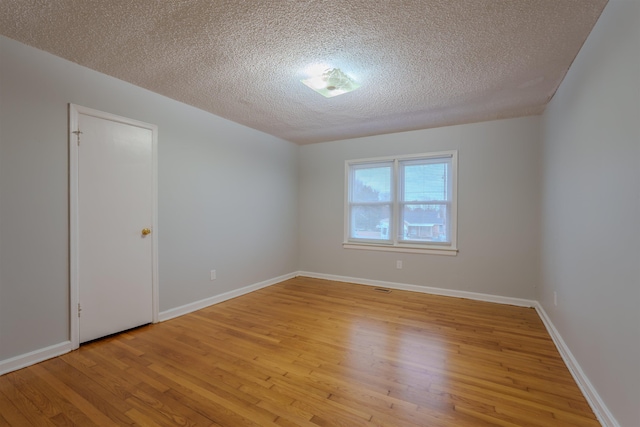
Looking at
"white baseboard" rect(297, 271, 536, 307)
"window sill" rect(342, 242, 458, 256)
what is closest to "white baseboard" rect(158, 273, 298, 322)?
"white baseboard" rect(297, 271, 536, 307)

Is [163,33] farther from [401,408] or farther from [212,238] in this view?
[401,408]

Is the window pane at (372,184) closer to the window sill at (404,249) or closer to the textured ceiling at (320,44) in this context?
the window sill at (404,249)

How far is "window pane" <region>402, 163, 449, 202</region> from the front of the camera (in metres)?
4.10

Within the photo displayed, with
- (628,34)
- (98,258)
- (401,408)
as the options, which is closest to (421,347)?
(401,408)

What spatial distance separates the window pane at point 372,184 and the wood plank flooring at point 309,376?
202 centimetres

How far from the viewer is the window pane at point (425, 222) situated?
4098 mm

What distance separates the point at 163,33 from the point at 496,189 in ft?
13.0

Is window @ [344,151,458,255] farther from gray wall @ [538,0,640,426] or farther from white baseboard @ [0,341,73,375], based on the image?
white baseboard @ [0,341,73,375]

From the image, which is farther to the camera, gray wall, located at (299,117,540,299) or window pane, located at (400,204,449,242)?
window pane, located at (400,204,449,242)

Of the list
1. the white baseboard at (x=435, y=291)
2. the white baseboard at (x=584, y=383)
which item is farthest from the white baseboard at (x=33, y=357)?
the white baseboard at (x=584, y=383)

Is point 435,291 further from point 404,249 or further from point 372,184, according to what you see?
point 372,184

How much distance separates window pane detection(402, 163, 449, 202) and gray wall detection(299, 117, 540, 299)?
0.72 feet

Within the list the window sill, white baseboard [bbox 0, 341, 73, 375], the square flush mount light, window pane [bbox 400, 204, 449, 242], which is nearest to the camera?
white baseboard [bbox 0, 341, 73, 375]

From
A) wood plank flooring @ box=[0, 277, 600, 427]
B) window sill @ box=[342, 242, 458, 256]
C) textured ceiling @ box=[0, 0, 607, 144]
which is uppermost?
textured ceiling @ box=[0, 0, 607, 144]
